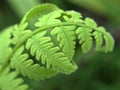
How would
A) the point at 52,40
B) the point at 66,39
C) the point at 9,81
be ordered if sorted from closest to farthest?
the point at 66,39
the point at 52,40
the point at 9,81

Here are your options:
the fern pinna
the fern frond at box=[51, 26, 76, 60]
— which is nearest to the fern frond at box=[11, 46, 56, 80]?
the fern pinna

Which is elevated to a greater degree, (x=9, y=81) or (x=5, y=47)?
(x=5, y=47)

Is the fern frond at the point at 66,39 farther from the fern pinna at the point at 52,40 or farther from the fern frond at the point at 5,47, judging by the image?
the fern frond at the point at 5,47

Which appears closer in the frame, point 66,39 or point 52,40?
point 66,39

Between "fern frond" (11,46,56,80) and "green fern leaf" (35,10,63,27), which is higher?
"green fern leaf" (35,10,63,27)

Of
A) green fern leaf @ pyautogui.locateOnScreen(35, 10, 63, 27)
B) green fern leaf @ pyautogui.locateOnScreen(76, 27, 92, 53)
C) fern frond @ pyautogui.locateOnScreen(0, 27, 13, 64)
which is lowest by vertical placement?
green fern leaf @ pyautogui.locateOnScreen(76, 27, 92, 53)

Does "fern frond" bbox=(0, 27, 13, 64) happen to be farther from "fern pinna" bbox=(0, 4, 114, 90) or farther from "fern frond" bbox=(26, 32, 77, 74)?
"fern frond" bbox=(26, 32, 77, 74)

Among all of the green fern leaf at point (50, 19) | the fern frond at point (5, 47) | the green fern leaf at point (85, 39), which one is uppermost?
the fern frond at point (5, 47)

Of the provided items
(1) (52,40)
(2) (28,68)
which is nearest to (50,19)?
(1) (52,40)

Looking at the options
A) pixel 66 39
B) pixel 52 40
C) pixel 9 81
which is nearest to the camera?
pixel 66 39

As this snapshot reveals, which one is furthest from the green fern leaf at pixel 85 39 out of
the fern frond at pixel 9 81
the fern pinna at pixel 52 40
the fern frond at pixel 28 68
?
the fern frond at pixel 9 81

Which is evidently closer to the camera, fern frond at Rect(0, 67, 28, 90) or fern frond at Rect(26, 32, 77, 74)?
fern frond at Rect(26, 32, 77, 74)

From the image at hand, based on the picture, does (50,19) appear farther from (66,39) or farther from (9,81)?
(9,81)

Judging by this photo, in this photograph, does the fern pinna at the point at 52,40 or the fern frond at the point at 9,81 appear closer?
the fern pinna at the point at 52,40
